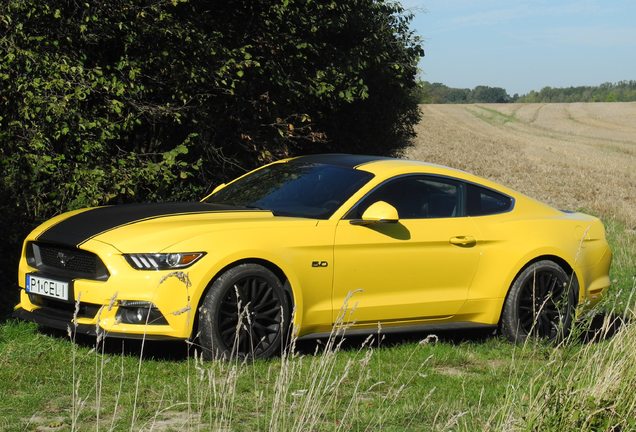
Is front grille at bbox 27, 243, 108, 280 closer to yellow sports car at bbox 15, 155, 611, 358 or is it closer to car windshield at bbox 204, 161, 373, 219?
yellow sports car at bbox 15, 155, 611, 358

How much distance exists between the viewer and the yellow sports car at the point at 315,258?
7016 millimetres

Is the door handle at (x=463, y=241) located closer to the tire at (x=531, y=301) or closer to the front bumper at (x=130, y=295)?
the tire at (x=531, y=301)

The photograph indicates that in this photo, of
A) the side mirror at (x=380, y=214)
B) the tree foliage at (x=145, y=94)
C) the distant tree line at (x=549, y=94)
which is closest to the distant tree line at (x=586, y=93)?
the distant tree line at (x=549, y=94)

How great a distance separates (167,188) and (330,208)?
18.4 feet

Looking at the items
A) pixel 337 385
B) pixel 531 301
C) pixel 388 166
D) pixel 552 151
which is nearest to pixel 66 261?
pixel 388 166

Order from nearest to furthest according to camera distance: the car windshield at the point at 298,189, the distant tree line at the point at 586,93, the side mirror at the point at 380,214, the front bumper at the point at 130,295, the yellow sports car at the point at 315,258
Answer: the front bumper at the point at 130,295 < the yellow sports car at the point at 315,258 < the side mirror at the point at 380,214 < the car windshield at the point at 298,189 < the distant tree line at the point at 586,93

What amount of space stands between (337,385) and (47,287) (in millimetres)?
3732

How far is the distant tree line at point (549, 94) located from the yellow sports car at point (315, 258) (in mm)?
137480

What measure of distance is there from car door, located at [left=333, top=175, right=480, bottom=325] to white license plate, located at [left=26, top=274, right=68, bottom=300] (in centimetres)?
194

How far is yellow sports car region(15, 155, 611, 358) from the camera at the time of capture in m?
7.02

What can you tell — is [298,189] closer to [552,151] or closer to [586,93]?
[552,151]

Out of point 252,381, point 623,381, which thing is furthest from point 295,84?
point 623,381

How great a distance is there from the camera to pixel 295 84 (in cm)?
1602

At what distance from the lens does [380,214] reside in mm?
7695
